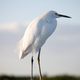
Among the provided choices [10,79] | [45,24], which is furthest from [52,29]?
[10,79]

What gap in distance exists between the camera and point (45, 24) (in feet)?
29.7

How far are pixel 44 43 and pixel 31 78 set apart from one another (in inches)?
13.3

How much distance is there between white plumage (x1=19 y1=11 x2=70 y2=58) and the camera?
895 centimetres

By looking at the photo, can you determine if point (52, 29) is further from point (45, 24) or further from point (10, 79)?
point (10, 79)

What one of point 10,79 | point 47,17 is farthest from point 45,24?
point 10,79

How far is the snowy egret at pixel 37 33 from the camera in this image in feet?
29.3

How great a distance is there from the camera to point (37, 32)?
8.99m

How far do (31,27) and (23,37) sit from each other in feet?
0.43

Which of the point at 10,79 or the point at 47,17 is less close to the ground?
the point at 47,17

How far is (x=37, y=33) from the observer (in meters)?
8.99

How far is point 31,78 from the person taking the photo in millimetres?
9039

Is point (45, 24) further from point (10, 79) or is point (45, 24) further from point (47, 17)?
point (10, 79)

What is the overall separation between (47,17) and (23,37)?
29 centimetres

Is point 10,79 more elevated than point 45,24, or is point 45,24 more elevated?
point 45,24
